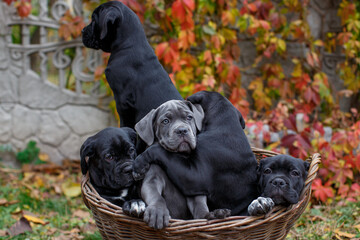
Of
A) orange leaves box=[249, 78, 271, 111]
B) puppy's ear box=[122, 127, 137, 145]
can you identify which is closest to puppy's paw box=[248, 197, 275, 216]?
puppy's ear box=[122, 127, 137, 145]

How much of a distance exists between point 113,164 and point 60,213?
2.38 m

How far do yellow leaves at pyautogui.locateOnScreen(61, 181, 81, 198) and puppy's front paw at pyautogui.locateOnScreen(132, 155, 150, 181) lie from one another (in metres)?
3.06

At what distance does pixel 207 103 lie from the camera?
2957mm

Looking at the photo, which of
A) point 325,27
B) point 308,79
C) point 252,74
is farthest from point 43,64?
point 325,27

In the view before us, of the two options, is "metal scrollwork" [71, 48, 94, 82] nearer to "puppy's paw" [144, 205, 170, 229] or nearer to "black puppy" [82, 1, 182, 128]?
"black puppy" [82, 1, 182, 128]

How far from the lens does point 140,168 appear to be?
2.60 metres

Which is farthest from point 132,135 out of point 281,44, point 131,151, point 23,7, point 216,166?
point 23,7

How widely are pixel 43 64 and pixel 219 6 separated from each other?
109 inches

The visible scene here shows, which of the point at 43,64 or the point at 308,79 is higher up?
the point at 43,64

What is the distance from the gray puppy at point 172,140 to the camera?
7.79ft

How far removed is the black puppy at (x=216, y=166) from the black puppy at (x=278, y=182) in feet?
0.32

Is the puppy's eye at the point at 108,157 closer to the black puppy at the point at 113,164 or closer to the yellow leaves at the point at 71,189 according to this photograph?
the black puppy at the point at 113,164

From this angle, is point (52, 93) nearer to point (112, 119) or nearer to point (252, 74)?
point (112, 119)

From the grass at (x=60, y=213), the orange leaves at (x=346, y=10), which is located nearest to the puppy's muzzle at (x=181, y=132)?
the grass at (x=60, y=213)
